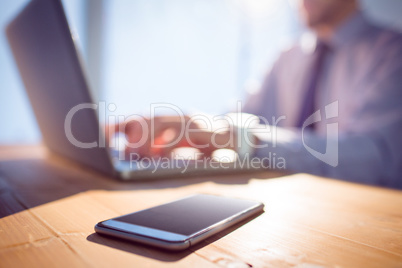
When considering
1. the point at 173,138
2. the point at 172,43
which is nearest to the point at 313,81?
the point at 173,138

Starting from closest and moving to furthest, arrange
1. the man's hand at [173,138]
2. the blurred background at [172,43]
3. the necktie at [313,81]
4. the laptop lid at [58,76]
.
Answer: the laptop lid at [58,76]
the man's hand at [173,138]
the necktie at [313,81]
the blurred background at [172,43]

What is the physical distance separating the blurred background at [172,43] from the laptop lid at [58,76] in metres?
1.62

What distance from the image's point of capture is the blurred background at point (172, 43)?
240 centimetres

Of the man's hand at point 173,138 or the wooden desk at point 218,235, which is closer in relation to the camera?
the wooden desk at point 218,235

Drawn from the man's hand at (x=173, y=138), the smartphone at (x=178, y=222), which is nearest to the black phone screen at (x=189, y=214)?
the smartphone at (x=178, y=222)

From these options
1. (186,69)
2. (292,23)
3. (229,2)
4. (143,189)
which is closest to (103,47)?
(186,69)

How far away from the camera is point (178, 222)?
0.23m

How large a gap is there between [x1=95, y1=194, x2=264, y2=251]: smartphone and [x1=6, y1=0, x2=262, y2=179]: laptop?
8.4 inches

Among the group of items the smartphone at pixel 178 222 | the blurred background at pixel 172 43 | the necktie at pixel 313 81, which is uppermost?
the blurred background at pixel 172 43

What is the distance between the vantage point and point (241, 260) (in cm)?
19

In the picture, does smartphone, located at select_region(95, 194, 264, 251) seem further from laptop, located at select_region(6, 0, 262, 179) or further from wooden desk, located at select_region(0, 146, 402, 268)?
laptop, located at select_region(6, 0, 262, 179)

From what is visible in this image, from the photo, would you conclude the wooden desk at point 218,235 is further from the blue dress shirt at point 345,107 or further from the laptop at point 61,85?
the blue dress shirt at point 345,107

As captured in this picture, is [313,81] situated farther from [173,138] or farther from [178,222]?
[178,222]

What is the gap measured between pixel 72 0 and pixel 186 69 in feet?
3.70
